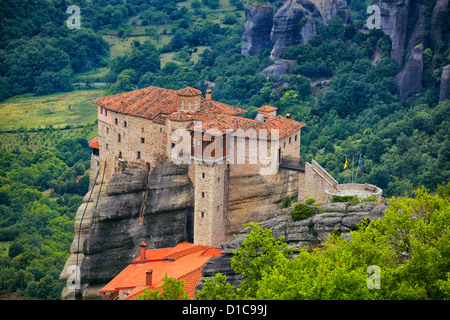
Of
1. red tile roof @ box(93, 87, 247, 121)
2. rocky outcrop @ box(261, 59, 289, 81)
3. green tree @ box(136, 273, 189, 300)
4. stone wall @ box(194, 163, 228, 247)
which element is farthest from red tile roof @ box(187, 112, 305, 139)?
rocky outcrop @ box(261, 59, 289, 81)

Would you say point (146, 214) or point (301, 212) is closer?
point (301, 212)

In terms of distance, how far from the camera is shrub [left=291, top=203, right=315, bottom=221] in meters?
64.2

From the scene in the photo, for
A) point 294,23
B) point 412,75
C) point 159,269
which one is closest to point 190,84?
point 294,23

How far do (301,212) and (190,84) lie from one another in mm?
72446

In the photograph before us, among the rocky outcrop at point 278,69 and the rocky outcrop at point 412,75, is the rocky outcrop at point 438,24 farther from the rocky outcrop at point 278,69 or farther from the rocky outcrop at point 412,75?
the rocky outcrop at point 278,69

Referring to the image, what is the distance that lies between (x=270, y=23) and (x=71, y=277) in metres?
69.9

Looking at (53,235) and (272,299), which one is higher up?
(272,299)

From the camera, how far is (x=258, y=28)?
13600cm

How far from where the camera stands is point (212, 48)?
508 feet

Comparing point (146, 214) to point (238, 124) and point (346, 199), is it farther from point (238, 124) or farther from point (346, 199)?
point (346, 199)
